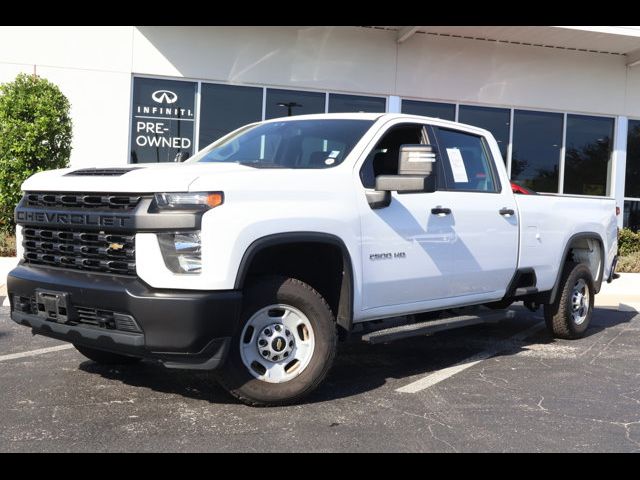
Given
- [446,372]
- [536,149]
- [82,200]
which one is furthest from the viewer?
[536,149]

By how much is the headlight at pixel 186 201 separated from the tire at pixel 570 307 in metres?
4.21

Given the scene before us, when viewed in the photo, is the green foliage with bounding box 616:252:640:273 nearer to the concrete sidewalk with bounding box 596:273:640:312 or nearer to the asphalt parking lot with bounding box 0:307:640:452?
the concrete sidewalk with bounding box 596:273:640:312

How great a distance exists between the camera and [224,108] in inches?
537

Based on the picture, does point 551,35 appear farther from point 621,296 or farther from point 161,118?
point 161,118

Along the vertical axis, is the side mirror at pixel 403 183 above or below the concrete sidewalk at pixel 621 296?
above

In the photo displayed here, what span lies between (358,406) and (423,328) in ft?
3.23

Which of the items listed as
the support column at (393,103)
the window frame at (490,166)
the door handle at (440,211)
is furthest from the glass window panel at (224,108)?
the door handle at (440,211)

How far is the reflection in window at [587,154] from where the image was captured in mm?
15812

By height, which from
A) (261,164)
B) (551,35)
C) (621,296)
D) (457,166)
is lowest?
(621,296)

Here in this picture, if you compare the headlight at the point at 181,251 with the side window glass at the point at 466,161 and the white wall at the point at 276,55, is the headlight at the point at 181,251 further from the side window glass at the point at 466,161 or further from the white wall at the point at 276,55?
the white wall at the point at 276,55

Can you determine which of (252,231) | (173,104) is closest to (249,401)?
(252,231)

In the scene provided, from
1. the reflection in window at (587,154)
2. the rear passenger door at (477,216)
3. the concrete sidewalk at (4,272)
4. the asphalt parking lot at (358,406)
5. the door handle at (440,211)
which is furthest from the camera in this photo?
the reflection in window at (587,154)

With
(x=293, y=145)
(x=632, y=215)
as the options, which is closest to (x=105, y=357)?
(x=293, y=145)

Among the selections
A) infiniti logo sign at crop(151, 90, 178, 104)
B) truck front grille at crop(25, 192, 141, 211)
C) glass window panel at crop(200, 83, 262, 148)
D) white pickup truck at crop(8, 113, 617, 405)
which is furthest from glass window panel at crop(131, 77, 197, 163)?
truck front grille at crop(25, 192, 141, 211)
